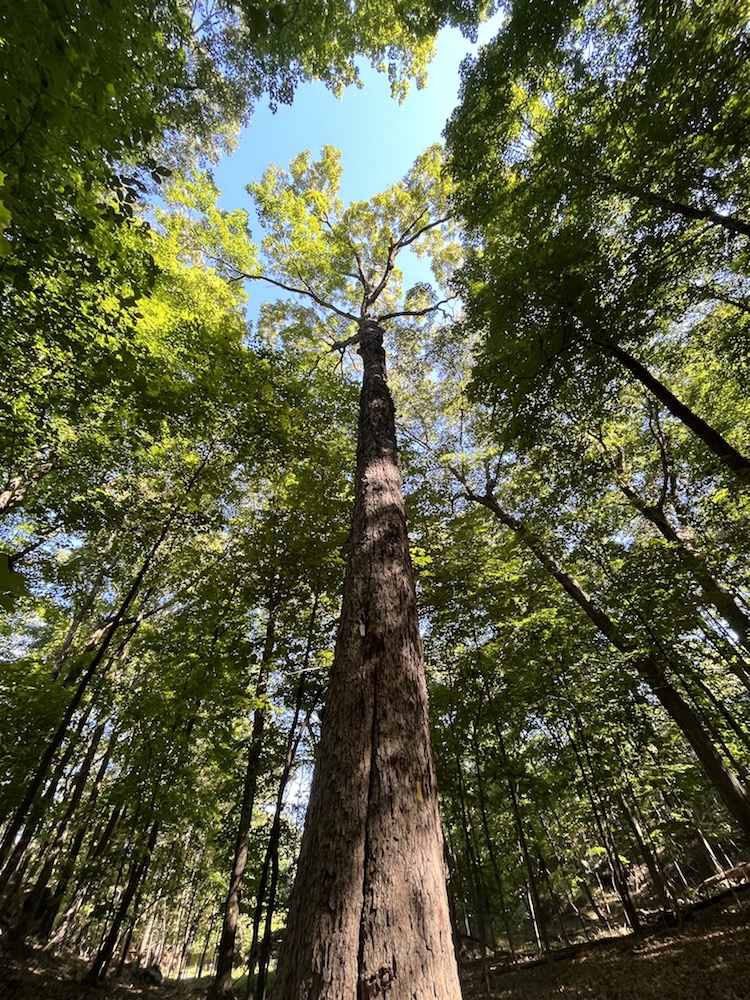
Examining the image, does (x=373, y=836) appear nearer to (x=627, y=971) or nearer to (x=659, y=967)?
(x=659, y=967)

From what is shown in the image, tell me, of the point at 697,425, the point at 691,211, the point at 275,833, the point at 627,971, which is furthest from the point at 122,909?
the point at 691,211

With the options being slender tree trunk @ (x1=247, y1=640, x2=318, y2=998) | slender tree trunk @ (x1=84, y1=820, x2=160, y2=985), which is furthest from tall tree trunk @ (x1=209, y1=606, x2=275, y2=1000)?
slender tree trunk @ (x1=84, y1=820, x2=160, y2=985)

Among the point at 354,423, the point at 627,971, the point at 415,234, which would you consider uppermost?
the point at 415,234

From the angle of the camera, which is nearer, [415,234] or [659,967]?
[659,967]

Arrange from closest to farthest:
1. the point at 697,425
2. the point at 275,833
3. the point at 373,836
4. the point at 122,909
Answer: the point at 373,836 < the point at 697,425 < the point at 275,833 < the point at 122,909

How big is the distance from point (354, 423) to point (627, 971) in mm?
11061

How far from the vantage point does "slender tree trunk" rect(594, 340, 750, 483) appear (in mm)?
4695

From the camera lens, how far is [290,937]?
133 cm

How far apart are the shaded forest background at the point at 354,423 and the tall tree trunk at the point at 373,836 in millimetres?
2917

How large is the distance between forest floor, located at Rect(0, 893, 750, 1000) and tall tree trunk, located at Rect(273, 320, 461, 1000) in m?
6.28

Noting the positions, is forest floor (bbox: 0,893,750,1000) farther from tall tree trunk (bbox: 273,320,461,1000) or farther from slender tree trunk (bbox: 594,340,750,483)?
tall tree trunk (bbox: 273,320,461,1000)

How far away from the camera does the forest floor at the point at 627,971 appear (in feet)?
17.5

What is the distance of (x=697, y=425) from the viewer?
5.09 metres

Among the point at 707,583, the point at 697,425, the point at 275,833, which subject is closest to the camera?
the point at 697,425
